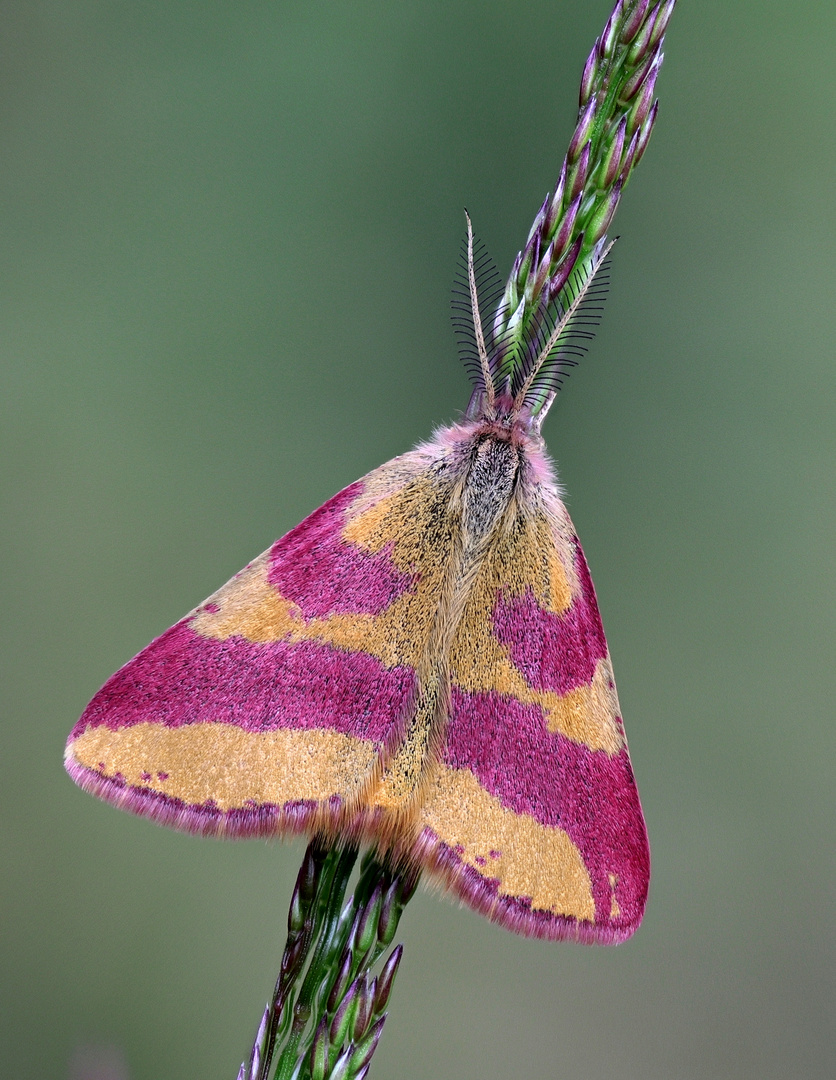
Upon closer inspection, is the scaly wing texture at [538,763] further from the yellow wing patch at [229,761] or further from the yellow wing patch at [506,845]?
the yellow wing patch at [229,761]

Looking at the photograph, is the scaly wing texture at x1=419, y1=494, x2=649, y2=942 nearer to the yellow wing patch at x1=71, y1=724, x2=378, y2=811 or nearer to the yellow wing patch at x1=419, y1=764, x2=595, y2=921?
the yellow wing patch at x1=419, y1=764, x2=595, y2=921

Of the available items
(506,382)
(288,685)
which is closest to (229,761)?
(288,685)


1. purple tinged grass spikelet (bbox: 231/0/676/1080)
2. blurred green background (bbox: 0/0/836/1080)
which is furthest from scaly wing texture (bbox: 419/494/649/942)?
blurred green background (bbox: 0/0/836/1080)

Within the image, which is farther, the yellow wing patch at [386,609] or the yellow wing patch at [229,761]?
the yellow wing patch at [386,609]

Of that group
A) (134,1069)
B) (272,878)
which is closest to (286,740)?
(134,1069)

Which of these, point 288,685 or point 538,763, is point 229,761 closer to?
point 288,685

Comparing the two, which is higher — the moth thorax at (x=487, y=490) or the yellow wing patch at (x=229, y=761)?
the moth thorax at (x=487, y=490)

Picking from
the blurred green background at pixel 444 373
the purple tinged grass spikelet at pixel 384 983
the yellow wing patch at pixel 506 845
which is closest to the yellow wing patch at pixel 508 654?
the yellow wing patch at pixel 506 845
